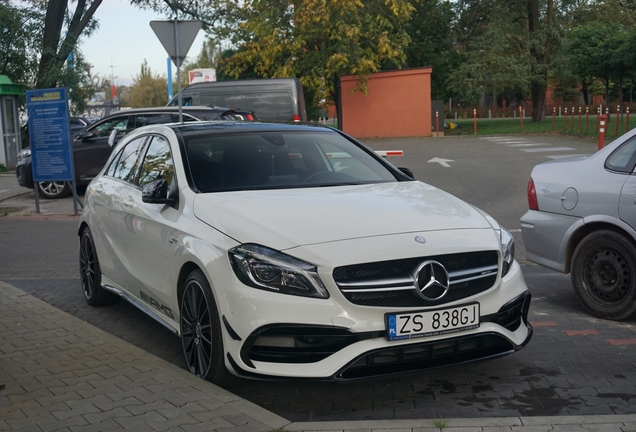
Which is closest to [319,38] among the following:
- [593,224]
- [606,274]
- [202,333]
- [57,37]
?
[57,37]

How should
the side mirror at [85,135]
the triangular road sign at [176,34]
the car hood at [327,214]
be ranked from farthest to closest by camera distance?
the side mirror at [85,135] < the triangular road sign at [176,34] < the car hood at [327,214]

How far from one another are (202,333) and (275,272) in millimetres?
759

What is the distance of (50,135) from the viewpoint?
14.1m

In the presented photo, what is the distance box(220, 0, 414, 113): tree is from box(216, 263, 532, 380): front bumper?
29558 millimetres

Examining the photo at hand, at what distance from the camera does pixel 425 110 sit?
35.4m

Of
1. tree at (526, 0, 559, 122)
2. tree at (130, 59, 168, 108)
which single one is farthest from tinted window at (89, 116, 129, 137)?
tree at (130, 59, 168, 108)

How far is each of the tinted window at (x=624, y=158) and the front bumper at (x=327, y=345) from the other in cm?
238

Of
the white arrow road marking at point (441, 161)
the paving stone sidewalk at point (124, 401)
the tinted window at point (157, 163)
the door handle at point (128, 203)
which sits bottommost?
the white arrow road marking at point (441, 161)

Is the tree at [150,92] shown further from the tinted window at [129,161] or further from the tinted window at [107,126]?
the tinted window at [129,161]

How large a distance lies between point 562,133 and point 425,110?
20.1 ft

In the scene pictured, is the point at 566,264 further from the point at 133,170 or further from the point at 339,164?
the point at 133,170

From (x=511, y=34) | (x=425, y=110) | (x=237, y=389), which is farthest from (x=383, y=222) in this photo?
(x=511, y=34)

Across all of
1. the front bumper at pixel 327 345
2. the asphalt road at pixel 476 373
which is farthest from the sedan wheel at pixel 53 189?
the front bumper at pixel 327 345

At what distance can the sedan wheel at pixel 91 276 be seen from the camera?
709 cm
